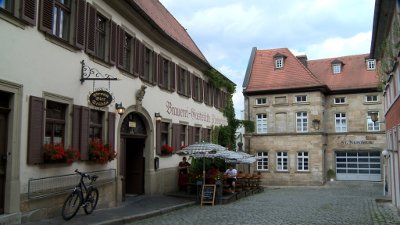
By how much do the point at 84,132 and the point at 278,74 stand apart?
100 feet

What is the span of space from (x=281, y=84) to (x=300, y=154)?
6204 mm

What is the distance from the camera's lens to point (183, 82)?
2300 cm

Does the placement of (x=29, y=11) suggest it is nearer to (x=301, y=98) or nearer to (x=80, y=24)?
(x=80, y=24)

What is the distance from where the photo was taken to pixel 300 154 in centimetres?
3881

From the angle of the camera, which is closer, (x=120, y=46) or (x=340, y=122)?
(x=120, y=46)

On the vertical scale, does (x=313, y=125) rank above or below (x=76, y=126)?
above

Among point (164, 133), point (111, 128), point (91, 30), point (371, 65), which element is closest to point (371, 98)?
point (371, 65)

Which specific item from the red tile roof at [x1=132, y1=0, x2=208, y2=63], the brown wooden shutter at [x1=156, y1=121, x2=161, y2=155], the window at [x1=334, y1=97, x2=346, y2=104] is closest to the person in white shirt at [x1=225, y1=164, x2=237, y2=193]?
the brown wooden shutter at [x1=156, y1=121, x2=161, y2=155]

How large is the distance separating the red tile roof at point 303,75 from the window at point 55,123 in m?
29.4

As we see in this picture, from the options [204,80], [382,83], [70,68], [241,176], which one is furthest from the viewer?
[204,80]

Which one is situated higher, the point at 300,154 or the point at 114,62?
the point at 114,62

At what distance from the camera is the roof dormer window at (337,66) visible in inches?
1665

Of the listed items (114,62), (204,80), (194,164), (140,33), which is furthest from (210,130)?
(114,62)

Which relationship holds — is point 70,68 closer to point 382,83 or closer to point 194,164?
point 194,164
